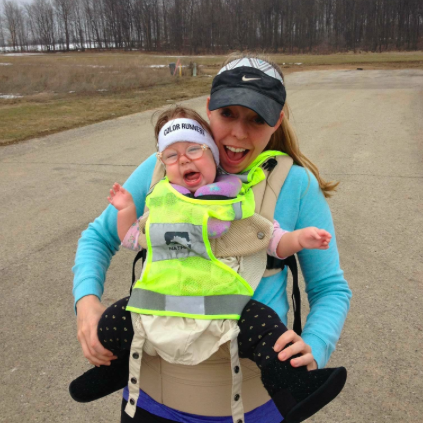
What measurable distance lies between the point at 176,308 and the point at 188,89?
1837 cm

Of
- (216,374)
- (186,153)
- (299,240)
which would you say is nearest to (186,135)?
(186,153)

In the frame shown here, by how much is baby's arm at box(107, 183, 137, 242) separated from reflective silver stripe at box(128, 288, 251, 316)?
1.27 ft

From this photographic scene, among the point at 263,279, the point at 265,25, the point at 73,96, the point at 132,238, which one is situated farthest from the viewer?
the point at 265,25

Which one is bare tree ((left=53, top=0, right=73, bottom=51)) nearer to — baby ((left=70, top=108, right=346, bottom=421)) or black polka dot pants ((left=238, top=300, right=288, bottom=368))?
baby ((left=70, top=108, right=346, bottom=421))

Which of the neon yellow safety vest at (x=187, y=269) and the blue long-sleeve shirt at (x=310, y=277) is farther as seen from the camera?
the blue long-sleeve shirt at (x=310, y=277)

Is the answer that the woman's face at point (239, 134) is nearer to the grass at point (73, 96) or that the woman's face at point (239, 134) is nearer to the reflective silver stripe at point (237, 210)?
the reflective silver stripe at point (237, 210)

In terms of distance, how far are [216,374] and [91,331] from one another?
42 centimetres

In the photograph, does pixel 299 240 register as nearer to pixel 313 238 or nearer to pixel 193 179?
pixel 313 238

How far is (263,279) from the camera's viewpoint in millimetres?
1525

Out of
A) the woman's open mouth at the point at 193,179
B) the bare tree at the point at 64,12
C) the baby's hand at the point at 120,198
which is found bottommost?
the baby's hand at the point at 120,198

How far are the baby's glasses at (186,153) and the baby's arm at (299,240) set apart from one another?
0.38 metres

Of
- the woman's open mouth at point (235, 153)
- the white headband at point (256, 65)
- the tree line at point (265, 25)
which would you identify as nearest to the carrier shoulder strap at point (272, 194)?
the woman's open mouth at point (235, 153)

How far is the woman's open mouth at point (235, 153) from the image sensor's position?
1.66 meters

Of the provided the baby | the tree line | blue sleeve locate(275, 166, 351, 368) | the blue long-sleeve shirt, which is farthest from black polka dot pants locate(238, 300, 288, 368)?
the tree line
